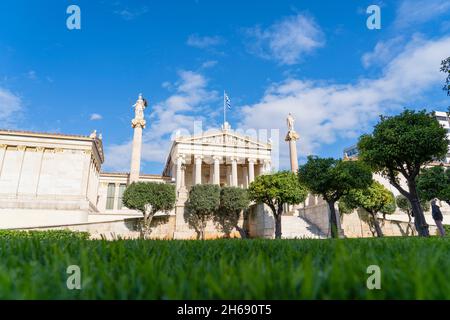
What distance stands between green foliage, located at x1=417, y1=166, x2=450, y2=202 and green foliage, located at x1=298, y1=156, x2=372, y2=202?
14.3 m

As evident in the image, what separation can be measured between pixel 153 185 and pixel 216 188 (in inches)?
301

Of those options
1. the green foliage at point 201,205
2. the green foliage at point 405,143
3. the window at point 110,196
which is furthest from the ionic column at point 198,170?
the green foliage at point 405,143

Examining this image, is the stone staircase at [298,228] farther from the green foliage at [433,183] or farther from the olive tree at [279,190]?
the green foliage at [433,183]

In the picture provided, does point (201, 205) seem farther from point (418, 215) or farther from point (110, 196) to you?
point (110, 196)

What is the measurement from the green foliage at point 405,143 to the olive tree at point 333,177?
7.30 feet

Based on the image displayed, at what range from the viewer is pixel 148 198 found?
29703mm

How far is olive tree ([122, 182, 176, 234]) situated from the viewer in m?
29.5

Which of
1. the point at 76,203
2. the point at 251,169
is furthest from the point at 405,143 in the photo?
the point at 76,203

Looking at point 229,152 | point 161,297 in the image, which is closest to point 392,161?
point 161,297

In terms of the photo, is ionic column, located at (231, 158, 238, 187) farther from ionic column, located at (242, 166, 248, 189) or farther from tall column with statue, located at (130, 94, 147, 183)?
tall column with statue, located at (130, 94, 147, 183)

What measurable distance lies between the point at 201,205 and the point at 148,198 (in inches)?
241

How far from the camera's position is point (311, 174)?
2114 cm

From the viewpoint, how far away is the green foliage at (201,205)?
3138cm
